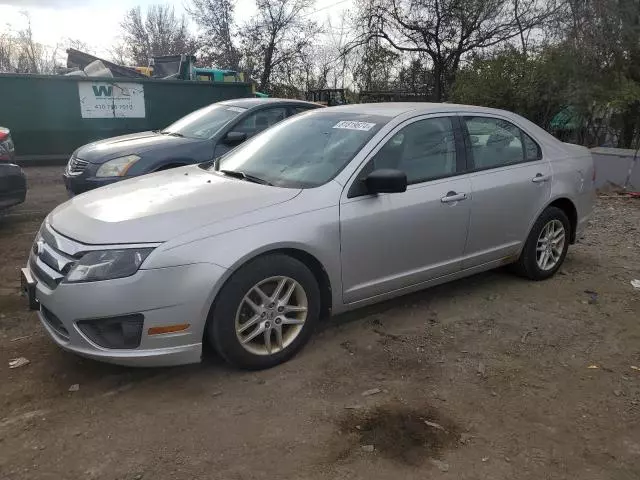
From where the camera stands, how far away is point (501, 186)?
4.39 meters

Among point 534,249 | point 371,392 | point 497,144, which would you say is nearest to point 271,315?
point 371,392

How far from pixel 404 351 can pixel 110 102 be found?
1002 centimetres

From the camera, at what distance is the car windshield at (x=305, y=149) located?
373 centimetres

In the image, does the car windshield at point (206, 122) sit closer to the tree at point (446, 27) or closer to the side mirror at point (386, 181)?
the side mirror at point (386, 181)

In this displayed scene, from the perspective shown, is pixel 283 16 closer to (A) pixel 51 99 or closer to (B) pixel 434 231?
(A) pixel 51 99

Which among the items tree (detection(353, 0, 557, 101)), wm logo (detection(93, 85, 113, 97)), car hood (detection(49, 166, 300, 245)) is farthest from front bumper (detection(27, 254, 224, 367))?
tree (detection(353, 0, 557, 101))

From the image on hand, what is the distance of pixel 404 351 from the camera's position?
3.70 m

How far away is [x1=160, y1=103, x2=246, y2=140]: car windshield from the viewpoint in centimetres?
691

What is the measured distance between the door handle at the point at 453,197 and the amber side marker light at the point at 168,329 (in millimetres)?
2037

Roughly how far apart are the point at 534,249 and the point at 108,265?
3.56 metres

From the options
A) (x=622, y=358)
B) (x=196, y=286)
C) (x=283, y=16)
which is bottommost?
(x=622, y=358)

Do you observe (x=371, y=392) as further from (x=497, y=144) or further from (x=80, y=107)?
(x=80, y=107)

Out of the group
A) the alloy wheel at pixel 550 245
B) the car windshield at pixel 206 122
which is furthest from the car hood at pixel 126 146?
the alloy wheel at pixel 550 245

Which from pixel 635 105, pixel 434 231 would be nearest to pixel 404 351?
pixel 434 231
